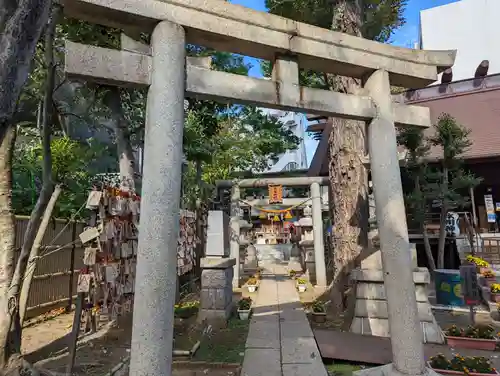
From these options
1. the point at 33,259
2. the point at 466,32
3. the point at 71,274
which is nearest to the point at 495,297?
the point at 33,259

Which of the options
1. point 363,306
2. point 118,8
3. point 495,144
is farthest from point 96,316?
point 495,144

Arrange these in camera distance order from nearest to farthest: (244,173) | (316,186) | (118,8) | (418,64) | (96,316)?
(118,8) < (418,64) < (96,316) < (316,186) < (244,173)

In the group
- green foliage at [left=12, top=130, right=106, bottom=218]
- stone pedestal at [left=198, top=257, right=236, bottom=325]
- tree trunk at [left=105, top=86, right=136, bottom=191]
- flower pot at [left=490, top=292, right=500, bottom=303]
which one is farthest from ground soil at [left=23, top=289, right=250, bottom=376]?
flower pot at [left=490, top=292, right=500, bottom=303]

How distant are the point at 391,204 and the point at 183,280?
26.6 ft

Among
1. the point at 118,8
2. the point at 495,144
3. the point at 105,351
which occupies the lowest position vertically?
the point at 105,351

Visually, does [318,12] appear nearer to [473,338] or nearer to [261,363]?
[473,338]

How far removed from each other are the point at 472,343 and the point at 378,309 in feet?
4.93

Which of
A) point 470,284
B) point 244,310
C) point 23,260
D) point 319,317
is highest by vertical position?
point 23,260

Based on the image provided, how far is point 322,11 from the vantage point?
1096 centimetres

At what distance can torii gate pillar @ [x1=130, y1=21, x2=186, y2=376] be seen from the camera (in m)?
2.87

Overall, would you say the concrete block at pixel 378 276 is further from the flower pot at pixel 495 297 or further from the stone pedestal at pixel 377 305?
the flower pot at pixel 495 297

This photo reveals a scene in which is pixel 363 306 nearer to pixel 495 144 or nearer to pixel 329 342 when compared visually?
pixel 329 342

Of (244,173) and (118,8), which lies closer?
(118,8)

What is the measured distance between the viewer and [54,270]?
8461 millimetres
